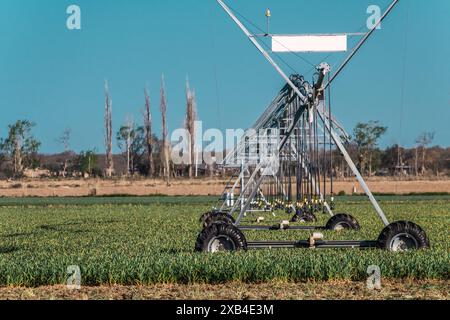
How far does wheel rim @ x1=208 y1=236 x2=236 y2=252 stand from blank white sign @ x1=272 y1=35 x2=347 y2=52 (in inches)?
203

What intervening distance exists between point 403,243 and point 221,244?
3.75m

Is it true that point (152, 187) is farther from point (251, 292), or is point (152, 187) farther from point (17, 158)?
point (251, 292)

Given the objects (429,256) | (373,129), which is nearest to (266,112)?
(429,256)

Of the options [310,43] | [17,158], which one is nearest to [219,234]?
[310,43]

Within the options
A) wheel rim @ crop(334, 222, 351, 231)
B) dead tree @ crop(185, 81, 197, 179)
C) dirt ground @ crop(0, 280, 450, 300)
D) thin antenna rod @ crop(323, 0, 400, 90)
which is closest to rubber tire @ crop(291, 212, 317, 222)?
wheel rim @ crop(334, 222, 351, 231)

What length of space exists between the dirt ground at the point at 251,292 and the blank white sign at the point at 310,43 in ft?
25.0

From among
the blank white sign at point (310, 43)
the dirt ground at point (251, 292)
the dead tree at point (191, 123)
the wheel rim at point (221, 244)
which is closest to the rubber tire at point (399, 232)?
the wheel rim at point (221, 244)

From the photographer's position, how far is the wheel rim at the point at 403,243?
19203mm

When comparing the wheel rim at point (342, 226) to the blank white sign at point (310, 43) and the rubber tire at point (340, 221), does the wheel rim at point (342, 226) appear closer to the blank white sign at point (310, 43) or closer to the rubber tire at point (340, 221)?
the rubber tire at point (340, 221)

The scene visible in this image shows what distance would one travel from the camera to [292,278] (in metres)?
15.9

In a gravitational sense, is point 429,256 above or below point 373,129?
below

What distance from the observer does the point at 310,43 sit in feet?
71.1
